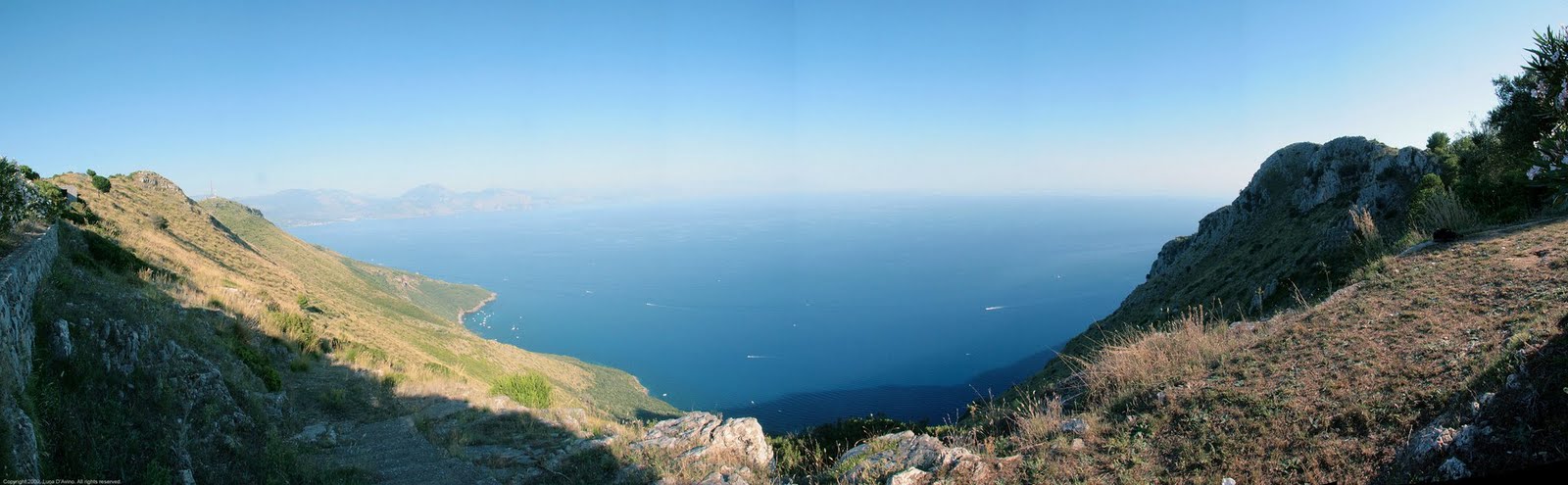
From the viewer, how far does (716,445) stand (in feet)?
31.4

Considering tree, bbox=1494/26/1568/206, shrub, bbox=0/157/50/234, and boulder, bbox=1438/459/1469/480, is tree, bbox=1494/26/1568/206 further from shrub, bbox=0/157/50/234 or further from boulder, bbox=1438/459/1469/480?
shrub, bbox=0/157/50/234

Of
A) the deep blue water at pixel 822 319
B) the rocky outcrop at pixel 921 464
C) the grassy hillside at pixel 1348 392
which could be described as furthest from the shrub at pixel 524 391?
the deep blue water at pixel 822 319

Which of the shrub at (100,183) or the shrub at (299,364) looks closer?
the shrub at (299,364)

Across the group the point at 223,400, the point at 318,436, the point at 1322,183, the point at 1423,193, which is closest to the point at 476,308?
the point at 318,436

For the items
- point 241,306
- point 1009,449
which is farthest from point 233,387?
point 1009,449

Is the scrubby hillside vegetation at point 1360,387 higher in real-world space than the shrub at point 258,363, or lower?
higher

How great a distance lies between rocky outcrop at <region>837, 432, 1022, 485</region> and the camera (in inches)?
233

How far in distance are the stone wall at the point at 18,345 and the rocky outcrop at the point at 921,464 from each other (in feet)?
23.8

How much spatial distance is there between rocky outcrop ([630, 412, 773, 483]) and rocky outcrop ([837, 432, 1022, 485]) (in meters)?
2.09

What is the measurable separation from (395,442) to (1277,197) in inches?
1691

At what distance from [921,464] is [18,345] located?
972 centimetres

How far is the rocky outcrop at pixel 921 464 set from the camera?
5.91 metres

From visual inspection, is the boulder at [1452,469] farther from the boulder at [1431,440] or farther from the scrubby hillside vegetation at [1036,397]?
the boulder at [1431,440]

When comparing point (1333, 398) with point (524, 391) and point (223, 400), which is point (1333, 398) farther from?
point (524, 391)
